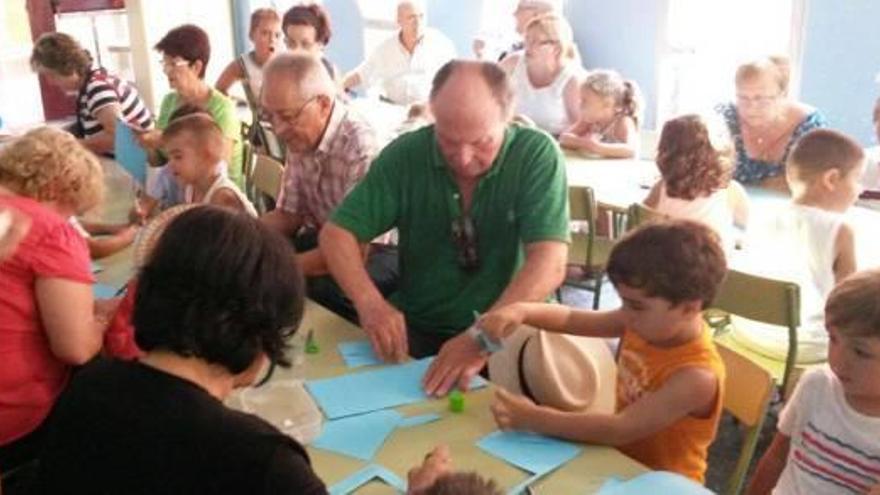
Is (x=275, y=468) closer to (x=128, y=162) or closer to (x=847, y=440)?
(x=847, y=440)

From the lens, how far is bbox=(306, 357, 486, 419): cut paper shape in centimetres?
194

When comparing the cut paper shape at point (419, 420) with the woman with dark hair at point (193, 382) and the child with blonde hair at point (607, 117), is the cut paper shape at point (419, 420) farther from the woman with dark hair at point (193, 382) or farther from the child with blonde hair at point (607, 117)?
the child with blonde hair at point (607, 117)

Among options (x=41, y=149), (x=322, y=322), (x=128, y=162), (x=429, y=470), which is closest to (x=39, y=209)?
(x=41, y=149)

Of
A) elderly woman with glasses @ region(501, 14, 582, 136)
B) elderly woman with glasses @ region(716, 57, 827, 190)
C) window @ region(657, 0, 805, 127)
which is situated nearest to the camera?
elderly woman with glasses @ region(716, 57, 827, 190)

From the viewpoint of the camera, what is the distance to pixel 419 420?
1874 mm

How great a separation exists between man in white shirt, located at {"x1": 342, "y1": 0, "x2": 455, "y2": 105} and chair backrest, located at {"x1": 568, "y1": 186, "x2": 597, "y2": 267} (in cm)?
298

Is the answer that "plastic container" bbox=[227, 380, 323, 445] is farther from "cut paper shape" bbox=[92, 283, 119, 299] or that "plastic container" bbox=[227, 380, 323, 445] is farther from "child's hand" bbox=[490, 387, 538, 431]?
"cut paper shape" bbox=[92, 283, 119, 299]

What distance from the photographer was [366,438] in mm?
1804

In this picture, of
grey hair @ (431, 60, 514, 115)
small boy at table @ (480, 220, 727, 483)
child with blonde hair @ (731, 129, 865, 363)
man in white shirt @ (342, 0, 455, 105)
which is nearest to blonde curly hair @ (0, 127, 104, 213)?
grey hair @ (431, 60, 514, 115)

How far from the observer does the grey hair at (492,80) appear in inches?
97.5

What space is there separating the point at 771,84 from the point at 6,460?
352 centimetres

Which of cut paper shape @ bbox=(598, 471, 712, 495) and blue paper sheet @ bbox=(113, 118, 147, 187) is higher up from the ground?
blue paper sheet @ bbox=(113, 118, 147, 187)

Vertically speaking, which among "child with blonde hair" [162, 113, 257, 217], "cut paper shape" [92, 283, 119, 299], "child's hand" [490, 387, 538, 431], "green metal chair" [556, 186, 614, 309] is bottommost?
"green metal chair" [556, 186, 614, 309]

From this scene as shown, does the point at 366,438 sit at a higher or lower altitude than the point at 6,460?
higher
